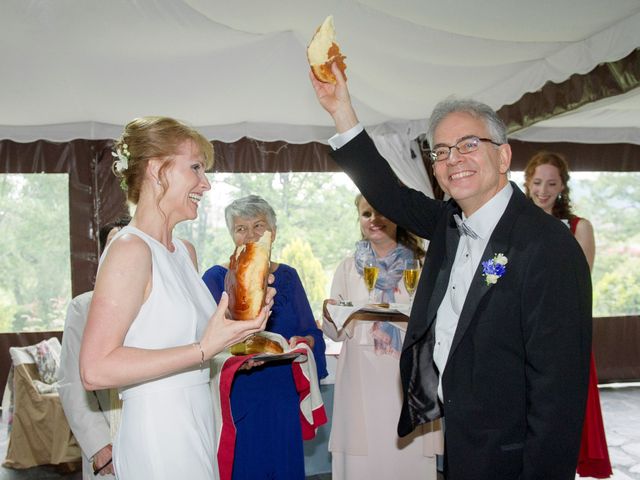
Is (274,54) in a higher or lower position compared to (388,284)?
higher

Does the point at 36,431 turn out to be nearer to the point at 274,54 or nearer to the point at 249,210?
the point at 249,210

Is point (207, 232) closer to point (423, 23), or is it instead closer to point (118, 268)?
point (423, 23)

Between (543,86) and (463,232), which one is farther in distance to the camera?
(543,86)

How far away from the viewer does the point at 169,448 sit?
5.83 ft

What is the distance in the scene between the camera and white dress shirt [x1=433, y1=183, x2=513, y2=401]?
6.22ft

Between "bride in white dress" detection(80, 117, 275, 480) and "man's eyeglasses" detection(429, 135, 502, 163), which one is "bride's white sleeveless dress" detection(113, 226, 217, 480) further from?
"man's eyeglasses" detection(429, 135, 502, 163)

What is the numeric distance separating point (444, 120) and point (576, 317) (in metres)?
0.71

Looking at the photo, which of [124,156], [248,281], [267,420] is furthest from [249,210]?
[248,281]

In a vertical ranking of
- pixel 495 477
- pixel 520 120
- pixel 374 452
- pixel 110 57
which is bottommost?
pixel 374 452

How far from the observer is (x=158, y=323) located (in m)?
1.75

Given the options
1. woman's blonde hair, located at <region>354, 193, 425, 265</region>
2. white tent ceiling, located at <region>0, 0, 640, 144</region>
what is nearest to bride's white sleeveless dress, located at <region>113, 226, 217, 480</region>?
woman's blonde hair, located at <region>354, 193, 425, 265</region>

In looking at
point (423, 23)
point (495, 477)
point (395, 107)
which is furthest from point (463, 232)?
point (395, 107)

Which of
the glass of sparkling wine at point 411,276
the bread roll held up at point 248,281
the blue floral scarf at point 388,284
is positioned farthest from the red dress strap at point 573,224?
the bread roll held up at point 248,281

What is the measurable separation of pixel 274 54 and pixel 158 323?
12.4ft
